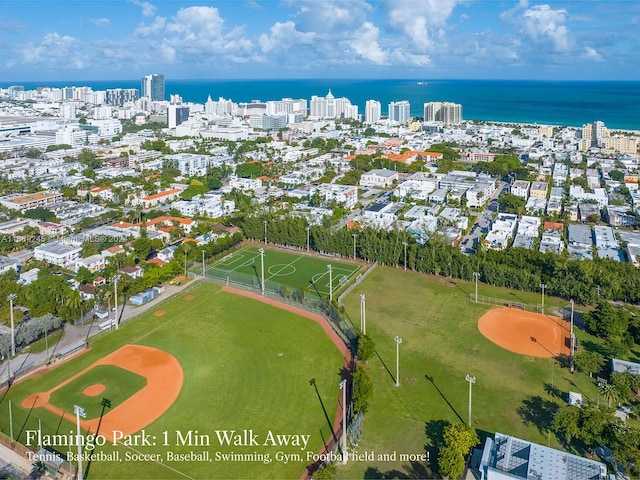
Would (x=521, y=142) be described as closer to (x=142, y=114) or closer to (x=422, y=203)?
(x=422, y=203)

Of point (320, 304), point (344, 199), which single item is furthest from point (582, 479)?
point (344, 199)

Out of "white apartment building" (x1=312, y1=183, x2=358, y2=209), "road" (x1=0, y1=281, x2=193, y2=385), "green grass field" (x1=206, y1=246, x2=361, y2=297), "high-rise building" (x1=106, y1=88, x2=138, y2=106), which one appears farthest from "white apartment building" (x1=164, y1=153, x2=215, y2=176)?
"high-rise building" (x1=106, y1=88, x2=138, y2=106)

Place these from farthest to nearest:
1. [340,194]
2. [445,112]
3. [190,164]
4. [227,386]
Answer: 1. [445,112]
2. [190,164]
3. [340,194]
4. [227,386]

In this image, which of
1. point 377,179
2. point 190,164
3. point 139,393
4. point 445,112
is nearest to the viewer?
point 139,393

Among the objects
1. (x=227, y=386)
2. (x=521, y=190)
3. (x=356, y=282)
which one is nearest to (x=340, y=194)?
(x=521, y=190)

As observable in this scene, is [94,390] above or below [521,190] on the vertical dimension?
below

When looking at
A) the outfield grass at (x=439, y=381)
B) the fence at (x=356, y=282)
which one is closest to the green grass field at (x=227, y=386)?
the outfield grass at (x=439, y=381)

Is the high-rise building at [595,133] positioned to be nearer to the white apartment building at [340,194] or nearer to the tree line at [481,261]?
the white apartment building at [340,194]

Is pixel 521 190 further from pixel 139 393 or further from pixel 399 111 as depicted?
pixel 399 111
